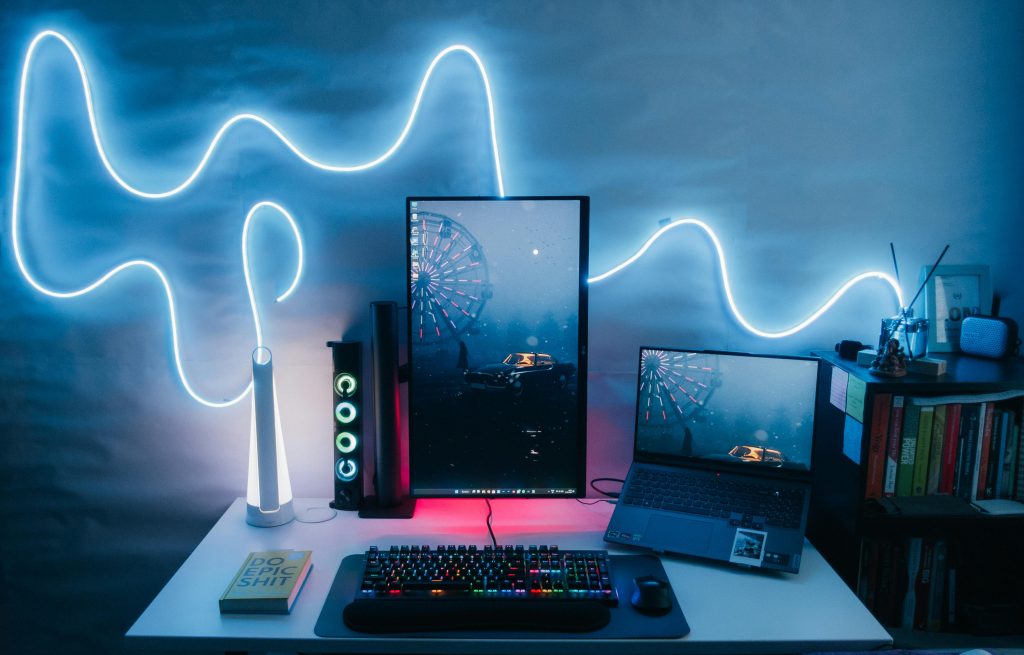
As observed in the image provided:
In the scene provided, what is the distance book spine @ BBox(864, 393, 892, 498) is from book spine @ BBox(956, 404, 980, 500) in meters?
0.19

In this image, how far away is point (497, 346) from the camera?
1.73 metres

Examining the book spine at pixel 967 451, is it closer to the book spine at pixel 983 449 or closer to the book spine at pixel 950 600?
the book spine at pixel 983 449

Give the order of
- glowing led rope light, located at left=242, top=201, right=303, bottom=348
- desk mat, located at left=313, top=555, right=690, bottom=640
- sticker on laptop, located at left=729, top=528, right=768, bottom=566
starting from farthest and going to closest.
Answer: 1. glowing led rope light, located at left=242, top=201, right=303, bottom=348
2. sticker on laptop, located at left=729, top=528, right=768, bottom=566
3. desk mat, located at left=313, top=555, right=690, bottom=640

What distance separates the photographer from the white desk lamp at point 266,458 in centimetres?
170

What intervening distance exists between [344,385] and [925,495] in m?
1.45

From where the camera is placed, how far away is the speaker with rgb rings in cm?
175

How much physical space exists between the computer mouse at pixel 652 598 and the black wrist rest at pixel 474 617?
7 cm

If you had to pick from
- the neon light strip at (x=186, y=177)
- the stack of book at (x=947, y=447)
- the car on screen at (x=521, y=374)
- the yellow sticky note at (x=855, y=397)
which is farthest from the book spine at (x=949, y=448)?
the neon light strip at (x=186, y=177)

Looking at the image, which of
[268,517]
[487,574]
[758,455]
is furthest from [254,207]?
[758,455]

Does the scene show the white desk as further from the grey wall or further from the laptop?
the grey wall

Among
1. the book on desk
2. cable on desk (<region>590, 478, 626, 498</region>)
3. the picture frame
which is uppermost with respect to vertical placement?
the picture frame

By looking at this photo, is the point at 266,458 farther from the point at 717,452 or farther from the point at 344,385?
the point at 717,452

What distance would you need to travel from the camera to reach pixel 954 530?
1.79 m

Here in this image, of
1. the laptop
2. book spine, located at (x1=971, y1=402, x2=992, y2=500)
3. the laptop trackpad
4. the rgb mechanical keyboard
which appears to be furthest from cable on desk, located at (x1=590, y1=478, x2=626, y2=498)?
book spine, located at (x1=971, y1=402, x2=992, y2=500)
